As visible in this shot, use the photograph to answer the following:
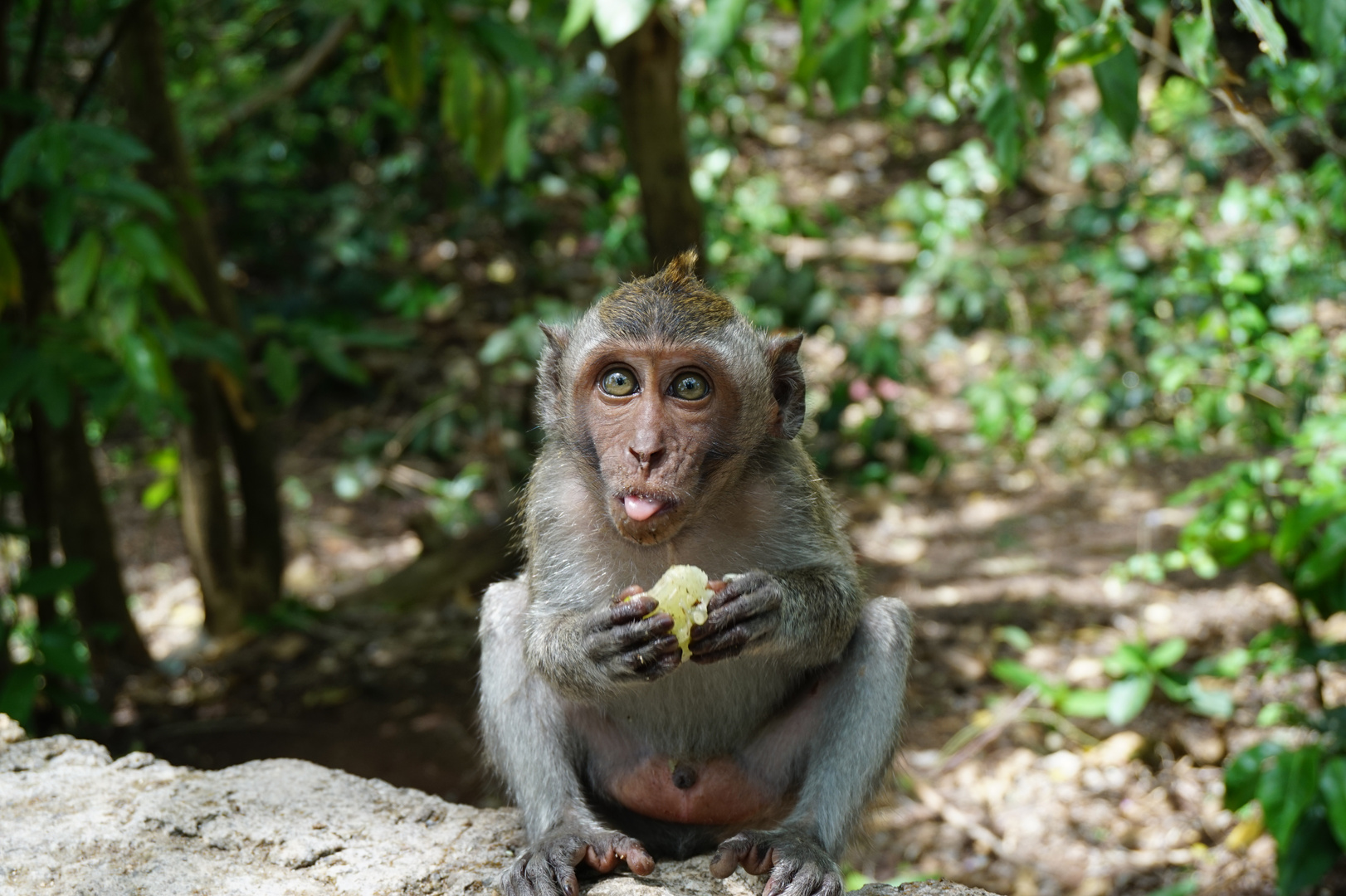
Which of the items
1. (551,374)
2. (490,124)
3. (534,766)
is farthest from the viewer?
(490,124)

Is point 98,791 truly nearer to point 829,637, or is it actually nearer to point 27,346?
point 829,637

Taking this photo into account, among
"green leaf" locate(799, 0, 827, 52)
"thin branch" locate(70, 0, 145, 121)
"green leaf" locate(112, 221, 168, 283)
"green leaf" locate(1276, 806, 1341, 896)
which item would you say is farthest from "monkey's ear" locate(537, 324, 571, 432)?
"thin branch" locate(70, 0, 145, 121)

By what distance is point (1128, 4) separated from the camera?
15.4ft

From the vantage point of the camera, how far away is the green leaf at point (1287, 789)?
394cm

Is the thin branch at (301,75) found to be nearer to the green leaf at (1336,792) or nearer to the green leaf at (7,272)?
the green leaf at (7,272)

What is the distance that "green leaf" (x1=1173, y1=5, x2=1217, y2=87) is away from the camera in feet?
10.2

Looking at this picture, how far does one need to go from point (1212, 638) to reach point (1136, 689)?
171 centimetres

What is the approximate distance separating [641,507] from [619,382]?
42 centimetres

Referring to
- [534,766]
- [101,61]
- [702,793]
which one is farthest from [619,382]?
[101,61]

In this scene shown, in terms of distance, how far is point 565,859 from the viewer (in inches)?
114

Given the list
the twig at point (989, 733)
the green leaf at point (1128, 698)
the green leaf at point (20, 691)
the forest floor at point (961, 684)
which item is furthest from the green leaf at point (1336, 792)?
the green leaf at point (20, 691)

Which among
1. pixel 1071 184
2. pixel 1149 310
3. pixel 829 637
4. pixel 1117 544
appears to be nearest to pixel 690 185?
pixel 1149 310

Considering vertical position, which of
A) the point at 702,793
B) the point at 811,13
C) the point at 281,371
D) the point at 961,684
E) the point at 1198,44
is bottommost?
the point at 961,684

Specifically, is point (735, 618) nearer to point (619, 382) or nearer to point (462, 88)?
point (619, 382)
